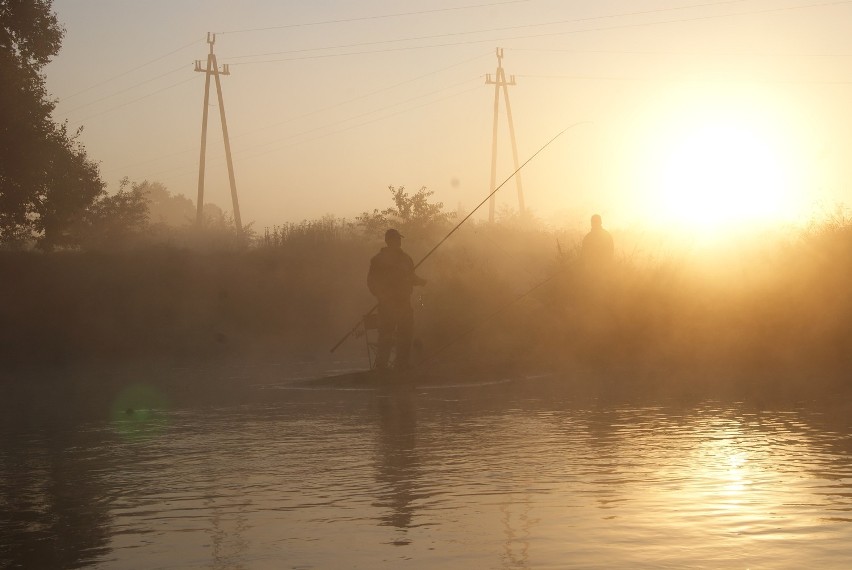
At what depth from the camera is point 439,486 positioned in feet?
22.9

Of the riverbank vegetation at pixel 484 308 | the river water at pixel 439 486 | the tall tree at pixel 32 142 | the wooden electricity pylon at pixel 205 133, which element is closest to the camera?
the river water at pixel 439 486

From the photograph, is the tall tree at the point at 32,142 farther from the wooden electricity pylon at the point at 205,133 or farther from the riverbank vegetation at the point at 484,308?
the wooden electricity pylon at the point at 205,133

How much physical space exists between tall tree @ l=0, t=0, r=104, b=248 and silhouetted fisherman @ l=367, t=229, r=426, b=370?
1520 centimetres

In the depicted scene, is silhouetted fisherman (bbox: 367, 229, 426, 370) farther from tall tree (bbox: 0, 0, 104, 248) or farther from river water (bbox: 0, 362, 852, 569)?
tall tree (bbox: 0, 0, 104, 248)

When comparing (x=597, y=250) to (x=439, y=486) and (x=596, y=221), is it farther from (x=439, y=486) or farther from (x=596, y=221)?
(x=439, y=486)

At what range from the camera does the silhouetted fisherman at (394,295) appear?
15906 millimetres

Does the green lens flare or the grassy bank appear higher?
the grassy bank

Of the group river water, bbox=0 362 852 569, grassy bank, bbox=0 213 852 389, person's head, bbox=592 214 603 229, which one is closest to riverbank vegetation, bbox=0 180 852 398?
grassy bank, bbox=0 213 852 389

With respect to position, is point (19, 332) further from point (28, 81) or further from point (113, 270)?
point (28, 81)

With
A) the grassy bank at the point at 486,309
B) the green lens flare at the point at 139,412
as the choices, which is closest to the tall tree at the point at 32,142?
the grassy bank at the point at 486,309

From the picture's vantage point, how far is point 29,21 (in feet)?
94.9

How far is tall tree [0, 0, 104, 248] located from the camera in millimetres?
27656

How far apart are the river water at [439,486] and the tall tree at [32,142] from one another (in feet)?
55.8

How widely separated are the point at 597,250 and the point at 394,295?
11.7ft
